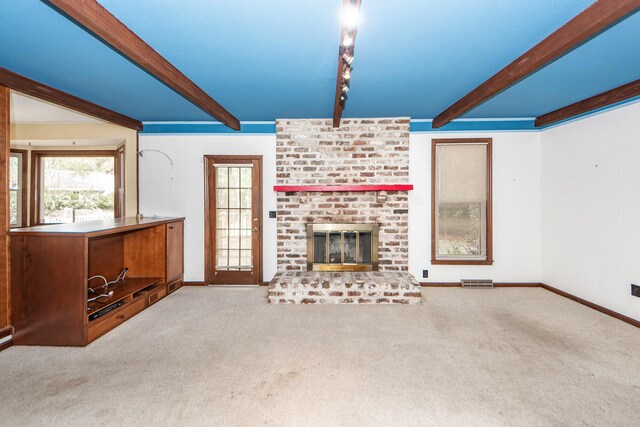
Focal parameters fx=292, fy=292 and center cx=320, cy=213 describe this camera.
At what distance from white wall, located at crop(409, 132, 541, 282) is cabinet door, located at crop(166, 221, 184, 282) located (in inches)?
133

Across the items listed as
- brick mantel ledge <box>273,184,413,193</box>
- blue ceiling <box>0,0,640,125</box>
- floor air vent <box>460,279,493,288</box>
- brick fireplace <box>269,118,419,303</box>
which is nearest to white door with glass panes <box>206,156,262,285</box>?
brick fireplace <box>269,118,419,303</box>

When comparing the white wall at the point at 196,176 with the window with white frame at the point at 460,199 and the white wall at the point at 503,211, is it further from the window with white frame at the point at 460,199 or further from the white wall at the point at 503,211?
the window with white frame at the point at 460,199

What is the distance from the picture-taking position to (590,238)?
3.51m

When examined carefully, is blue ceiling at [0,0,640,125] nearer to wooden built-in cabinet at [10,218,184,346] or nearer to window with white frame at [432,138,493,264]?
window with white frame at [432,138,493,264]

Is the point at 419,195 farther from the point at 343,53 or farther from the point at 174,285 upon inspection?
the point at 174,285

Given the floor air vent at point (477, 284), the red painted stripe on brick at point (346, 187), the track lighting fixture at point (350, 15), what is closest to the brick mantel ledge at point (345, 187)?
the red painted stripe on brick at point (346, 187)

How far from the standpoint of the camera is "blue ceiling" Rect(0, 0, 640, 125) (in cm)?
181

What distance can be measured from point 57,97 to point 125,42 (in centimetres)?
185

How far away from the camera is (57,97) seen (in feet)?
10.2

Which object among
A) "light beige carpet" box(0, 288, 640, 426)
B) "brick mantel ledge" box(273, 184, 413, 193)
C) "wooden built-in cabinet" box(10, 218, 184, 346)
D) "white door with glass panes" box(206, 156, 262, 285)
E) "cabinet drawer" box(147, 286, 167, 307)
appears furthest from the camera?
"white door with glass panes" box(206, 156, 262, 285)

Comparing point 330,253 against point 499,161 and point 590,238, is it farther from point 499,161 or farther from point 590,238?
point 590,238

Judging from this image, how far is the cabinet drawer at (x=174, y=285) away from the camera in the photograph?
3.97 metres

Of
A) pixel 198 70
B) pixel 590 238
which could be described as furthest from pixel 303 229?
pixel 590 238

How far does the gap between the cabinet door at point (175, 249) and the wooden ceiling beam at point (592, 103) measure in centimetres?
533
